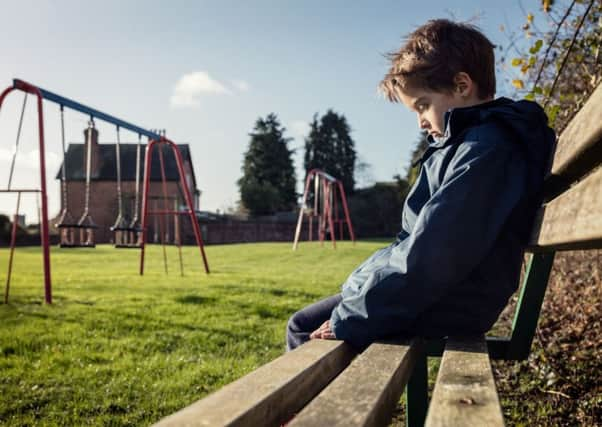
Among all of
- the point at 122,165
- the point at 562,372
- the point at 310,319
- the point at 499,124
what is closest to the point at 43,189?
the point at 310,319

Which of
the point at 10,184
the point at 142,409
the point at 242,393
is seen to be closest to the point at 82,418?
the point at 142,409

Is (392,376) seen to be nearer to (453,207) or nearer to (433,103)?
(453,207)

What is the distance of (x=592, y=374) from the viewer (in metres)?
2.99

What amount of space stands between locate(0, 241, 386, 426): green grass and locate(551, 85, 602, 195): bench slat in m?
2.13

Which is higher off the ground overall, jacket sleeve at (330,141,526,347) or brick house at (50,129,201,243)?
brick house at (50,129,201,243)

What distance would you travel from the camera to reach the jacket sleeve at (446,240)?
1401 mm

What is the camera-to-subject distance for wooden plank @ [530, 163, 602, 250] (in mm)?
923

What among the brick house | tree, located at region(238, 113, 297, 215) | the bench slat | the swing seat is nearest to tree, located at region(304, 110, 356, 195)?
tree, located at region(238, 113, 297, 215)

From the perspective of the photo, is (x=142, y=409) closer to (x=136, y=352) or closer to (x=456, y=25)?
(x=136, y=352)

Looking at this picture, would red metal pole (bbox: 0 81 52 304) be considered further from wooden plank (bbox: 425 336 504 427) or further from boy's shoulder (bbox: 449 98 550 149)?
wooden plank (bbox: 425 336 504 427)

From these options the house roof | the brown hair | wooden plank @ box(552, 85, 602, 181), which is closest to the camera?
wooden plank @ box(552, 85, 602, 181)

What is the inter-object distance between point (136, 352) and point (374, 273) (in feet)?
9.99

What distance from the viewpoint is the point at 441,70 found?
188 centimetres

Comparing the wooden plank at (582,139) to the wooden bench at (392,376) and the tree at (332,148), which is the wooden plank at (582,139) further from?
the tree at (332,148)
